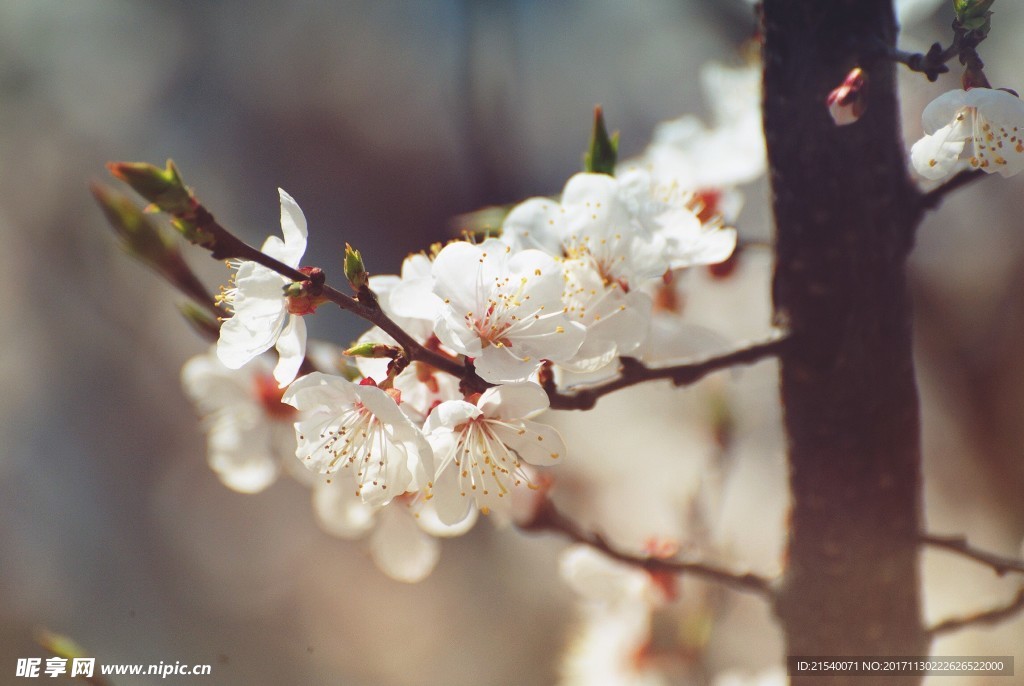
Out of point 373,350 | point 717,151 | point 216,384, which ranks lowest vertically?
point 373,350

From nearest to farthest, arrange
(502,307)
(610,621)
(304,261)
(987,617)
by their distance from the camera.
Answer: (502,307), (987,617), (610,621), (304,261)

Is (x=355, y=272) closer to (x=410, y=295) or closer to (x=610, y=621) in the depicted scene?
(x=410, y=295)

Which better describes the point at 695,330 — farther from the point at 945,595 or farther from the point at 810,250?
the point at 945,595

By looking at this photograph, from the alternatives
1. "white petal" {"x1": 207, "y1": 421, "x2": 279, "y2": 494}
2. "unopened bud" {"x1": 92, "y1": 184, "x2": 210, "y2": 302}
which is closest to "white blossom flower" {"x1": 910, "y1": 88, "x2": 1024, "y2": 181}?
"unopened bud" {"x1": 92, "y1": 184, "x2": 210, "y2": 302}

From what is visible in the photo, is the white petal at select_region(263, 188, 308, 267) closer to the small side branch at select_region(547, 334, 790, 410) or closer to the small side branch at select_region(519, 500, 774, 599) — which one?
the small side branch at select_region(547, 334, 790, 410)

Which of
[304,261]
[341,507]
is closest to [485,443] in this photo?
[341,507]

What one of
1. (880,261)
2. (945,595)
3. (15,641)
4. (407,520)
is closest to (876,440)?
(880,261)

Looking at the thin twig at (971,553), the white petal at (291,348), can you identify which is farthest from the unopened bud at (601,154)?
the thin twig at (971,553)
